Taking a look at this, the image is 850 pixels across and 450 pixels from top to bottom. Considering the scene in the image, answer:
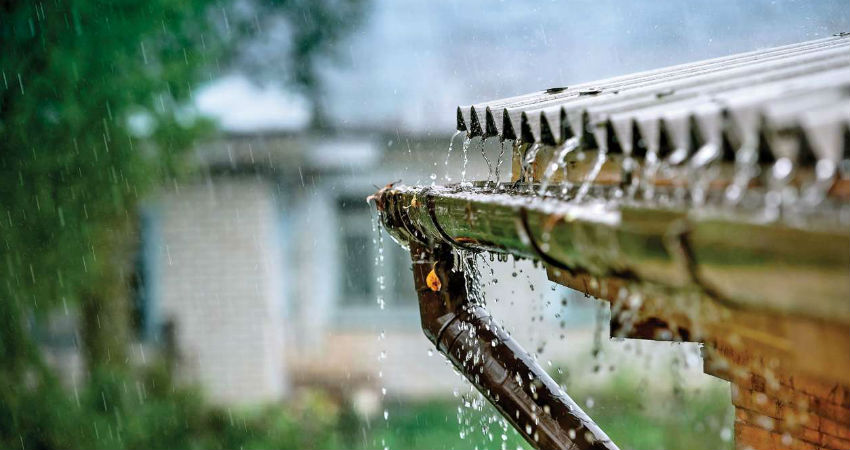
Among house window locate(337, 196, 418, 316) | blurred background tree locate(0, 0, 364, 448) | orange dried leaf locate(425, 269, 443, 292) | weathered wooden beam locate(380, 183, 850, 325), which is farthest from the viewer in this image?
house window locate(337, 196, 418, 316)

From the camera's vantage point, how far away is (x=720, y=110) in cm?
161

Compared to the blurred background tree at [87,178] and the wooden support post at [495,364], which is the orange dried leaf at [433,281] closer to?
the wooden support post at [495,364]

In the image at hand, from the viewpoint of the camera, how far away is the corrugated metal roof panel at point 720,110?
145cm

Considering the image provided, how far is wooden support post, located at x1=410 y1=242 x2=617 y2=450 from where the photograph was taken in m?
2.82

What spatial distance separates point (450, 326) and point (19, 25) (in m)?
7.76

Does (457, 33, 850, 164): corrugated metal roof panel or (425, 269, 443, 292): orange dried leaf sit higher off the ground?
(457, 33, 850, 164): corrugated metal roof panel

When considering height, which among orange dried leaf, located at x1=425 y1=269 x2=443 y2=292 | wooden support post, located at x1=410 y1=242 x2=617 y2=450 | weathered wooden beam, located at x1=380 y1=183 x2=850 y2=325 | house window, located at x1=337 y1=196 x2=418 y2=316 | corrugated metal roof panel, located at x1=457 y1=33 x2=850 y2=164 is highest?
corrugated metal roof panel, located at x1=457 y1=33 x2=850 y2=164

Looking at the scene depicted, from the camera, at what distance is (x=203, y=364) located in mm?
10953

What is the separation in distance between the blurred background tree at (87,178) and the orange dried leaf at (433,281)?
23.5 ft

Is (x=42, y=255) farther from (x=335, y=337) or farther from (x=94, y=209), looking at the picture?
(x=335, y=337)

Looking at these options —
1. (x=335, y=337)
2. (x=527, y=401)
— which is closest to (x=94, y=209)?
(x=335, y=337)

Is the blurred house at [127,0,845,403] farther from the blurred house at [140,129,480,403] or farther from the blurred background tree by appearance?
the blurred background tree

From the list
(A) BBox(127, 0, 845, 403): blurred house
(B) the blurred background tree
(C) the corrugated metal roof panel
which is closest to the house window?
(A) BBox(127, 0, 845, 403): blurred house

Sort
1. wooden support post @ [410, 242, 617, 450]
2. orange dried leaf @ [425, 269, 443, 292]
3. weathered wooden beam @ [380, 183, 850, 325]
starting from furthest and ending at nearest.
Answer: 1. orange dried leaf @ [425, 269, 443, 292]
2. wooden support post @ [410, 242, 617, 450]
3. weathered wooden beam @ [380, 183, 850, 325]
